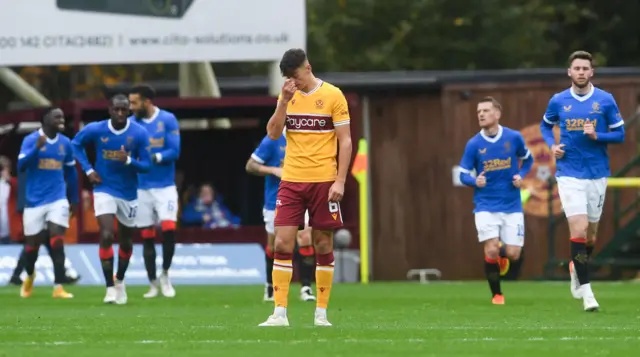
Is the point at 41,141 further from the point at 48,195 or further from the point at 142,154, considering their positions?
the point at 142,154

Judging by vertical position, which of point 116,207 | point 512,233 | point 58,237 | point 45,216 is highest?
point 116,207

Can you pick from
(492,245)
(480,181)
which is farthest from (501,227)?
(480,181)

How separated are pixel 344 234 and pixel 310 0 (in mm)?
20361

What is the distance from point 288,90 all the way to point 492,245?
549 centimetres

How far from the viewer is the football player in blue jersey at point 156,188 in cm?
1927

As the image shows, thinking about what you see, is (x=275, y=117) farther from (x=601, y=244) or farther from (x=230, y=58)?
(x=601, y=244)

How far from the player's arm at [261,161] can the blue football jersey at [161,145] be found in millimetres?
1985

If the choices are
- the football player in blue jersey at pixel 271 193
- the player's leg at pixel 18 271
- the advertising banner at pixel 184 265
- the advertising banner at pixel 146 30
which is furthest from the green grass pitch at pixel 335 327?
the advertising banner at pixel 146 30

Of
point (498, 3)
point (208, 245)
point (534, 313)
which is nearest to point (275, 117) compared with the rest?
point (534, 313)

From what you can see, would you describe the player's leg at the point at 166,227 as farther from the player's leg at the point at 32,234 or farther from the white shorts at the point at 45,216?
the player's leg at the point at 32,234

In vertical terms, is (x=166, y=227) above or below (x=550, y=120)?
below

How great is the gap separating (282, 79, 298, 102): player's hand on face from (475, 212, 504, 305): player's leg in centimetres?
532

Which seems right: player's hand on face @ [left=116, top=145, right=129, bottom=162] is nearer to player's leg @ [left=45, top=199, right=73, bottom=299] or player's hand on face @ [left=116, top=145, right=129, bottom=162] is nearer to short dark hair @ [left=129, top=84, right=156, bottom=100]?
short dark hair @ [left=129, top=84, right=156, bottom=100]

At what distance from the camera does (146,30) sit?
26.7 metres
